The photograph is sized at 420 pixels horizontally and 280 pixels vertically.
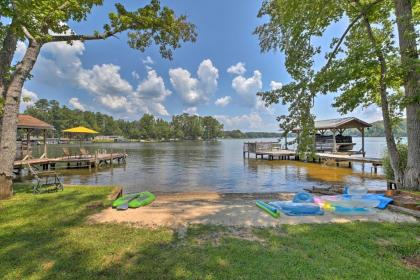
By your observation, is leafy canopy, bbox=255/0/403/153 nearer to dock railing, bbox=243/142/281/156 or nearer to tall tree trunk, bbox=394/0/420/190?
tall tree trunk, bbox=394/0/420/190

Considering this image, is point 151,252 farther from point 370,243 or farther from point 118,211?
point 370,243

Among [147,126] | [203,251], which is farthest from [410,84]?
[147,126]

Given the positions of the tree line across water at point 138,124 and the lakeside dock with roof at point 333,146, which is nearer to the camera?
the lakeside dock with roof at point 333,146

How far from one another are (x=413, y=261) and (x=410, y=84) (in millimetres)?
6721

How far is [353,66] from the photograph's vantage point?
8000 mm

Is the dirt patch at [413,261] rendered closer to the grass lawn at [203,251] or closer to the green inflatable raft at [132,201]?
the grass lawn at [203,251]

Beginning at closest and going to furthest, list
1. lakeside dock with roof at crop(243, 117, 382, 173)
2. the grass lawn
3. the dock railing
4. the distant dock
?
1. the grass lawn
2. the distant dock
3. lakeside dock with roof at crop(243, 117, 382, 173)
4. the dock railing

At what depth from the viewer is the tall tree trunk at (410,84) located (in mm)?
7809

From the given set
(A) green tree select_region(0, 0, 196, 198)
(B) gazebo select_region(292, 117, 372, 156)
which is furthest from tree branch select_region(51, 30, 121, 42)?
(B) gazebo select_region(292, 117, 372, 156)

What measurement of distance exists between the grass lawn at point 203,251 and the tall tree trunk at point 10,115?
217cm

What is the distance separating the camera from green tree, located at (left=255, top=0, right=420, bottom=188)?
816 cm

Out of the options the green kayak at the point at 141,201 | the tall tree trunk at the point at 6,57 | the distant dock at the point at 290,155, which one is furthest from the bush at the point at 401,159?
the tall tree trunk at the point at 6,57

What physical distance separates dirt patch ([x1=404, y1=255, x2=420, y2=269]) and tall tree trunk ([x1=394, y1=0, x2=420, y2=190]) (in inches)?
234

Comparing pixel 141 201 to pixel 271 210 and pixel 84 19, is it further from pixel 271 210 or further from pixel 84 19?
pixel 84 19
